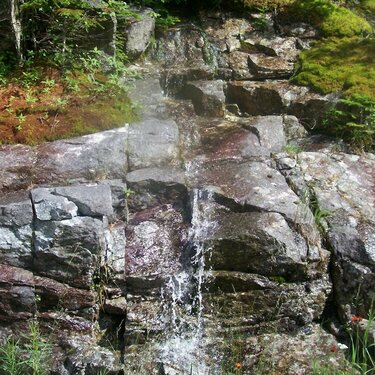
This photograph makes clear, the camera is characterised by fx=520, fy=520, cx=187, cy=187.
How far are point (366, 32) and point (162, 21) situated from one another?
3282 mm

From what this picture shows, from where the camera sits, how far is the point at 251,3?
8.95 metres

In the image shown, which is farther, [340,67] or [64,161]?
[340,67]

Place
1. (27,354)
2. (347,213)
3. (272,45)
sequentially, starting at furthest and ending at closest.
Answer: (272,45) < (347,213) < (27,354)

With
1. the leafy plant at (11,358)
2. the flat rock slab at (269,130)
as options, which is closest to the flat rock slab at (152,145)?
the flat rock slab at (269,130)

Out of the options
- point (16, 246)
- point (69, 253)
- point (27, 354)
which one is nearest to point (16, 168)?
point (16, 246)

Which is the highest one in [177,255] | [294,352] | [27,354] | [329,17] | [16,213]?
[329,17]

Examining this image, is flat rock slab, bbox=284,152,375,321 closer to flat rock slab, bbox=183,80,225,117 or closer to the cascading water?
the cascading water

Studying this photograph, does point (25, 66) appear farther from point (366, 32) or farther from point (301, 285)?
point (366, 32)

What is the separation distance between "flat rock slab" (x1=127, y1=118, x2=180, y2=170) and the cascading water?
115 cm

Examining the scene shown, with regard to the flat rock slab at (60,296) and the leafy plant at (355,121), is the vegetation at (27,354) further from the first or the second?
the leafy plant at (355,121)

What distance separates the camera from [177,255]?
5.27 metres

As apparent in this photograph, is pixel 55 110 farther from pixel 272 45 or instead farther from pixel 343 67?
pixel 343 67

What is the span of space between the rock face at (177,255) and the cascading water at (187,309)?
1cm

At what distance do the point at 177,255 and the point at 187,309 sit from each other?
544mm
